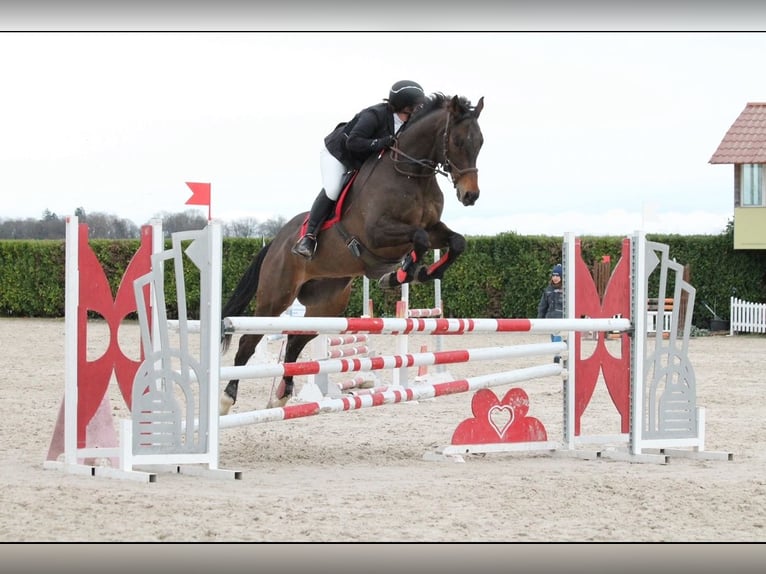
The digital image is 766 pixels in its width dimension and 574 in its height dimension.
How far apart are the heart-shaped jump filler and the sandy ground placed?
0.17 meters

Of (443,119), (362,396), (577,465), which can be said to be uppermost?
(443,119)

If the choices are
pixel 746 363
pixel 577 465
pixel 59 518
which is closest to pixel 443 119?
pixel 577 465

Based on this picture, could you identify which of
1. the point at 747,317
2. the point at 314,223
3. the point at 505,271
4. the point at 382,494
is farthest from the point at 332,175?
the point at 747,317

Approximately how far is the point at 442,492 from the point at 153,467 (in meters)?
1.45

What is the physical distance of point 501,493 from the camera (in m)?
4.58

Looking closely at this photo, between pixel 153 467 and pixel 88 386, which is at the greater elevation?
pixel 88 386

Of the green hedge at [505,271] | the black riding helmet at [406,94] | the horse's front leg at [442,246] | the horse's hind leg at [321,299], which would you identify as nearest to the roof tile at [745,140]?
the green hedge at [505,271]

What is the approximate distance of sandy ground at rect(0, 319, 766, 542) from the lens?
12.5 ft

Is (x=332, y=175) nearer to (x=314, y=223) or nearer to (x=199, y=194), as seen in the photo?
(x=314, y=223)

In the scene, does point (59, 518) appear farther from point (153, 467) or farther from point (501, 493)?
point (501, 493)

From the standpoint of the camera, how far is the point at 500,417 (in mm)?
5875

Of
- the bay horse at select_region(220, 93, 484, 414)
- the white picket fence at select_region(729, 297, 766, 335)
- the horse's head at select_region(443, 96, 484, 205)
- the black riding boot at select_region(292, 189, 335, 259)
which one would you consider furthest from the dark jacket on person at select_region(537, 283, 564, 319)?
the white picket fence at select_region(729, 297, 766, 335)

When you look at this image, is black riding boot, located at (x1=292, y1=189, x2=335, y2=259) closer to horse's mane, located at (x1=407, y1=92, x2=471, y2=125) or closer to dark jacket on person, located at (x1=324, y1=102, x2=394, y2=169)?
dark jacket on person, located at (x1=324, y1=102, x2=394, y2=169)

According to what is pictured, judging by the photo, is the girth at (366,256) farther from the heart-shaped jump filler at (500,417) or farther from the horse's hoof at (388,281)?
the heart-shaped jump filler at (500,417)
